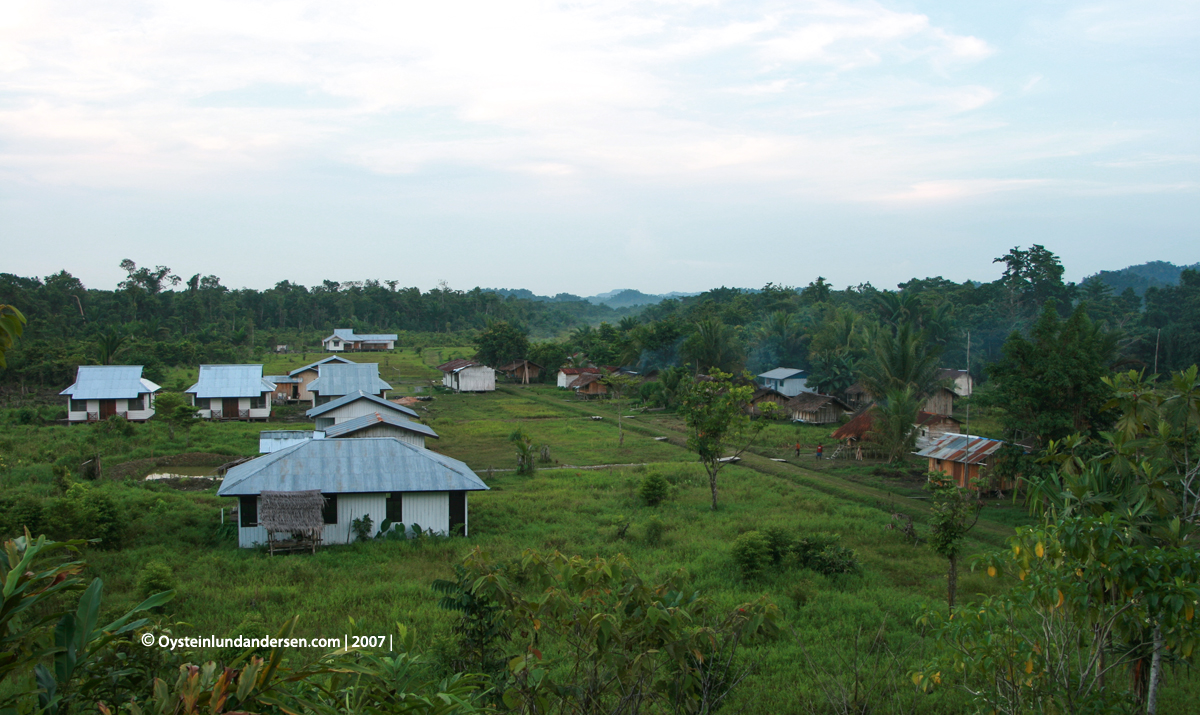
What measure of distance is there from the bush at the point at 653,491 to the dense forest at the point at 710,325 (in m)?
21.3

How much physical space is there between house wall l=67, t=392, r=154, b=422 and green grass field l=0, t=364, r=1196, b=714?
366 centimetres

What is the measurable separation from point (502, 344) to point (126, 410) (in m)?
30.4

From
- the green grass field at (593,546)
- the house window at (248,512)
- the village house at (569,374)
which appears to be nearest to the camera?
the green grass field at (593,546)

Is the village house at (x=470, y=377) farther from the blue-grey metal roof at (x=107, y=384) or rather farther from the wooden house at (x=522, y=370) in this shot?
the blue-grey metal roof at (x=107, y=384)

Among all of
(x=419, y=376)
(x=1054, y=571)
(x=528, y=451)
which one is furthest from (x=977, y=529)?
(x=419, y=376)

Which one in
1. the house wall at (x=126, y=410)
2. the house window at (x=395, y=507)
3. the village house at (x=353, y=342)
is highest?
the village house at (x=353, y=342)

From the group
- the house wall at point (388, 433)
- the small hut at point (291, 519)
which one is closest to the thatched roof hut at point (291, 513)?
the small hut at point (291, 519)

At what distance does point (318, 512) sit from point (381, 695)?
1448 centimetres

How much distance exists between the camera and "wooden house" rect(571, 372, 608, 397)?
52500 millimetres

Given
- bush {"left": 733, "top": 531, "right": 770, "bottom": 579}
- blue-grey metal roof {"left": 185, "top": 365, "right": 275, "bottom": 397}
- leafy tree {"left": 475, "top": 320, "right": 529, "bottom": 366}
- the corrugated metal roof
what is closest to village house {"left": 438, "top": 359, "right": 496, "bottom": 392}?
leafy tree {"left": 475, "top": 320, "right": 529, "bottom": 366}

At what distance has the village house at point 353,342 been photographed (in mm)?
80569

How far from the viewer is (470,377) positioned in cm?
5334

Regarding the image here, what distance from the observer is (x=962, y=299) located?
7400 centimetres

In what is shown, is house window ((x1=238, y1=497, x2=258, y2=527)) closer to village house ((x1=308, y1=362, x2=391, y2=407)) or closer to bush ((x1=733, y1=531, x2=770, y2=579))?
bush ((x1=733, y1=531, x2=770, y2=579))
